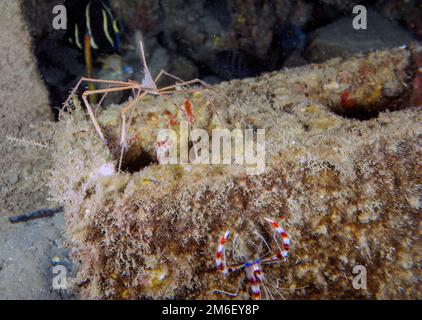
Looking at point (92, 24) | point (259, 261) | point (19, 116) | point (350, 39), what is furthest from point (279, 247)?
point (350, 39)

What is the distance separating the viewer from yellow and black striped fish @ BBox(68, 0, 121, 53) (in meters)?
4.89

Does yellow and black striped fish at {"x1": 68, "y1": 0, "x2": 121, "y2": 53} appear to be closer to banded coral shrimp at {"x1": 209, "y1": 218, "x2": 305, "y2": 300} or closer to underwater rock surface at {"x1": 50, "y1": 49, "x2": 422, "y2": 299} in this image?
underwater rock surface at {"x1": 50, "y1": 49, "x2": 422, "y2": 299}

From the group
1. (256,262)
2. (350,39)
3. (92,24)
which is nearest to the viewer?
(256,262)

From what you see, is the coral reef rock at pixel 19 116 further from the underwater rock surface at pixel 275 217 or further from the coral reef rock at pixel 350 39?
the coral reef rock at pixel 350 39

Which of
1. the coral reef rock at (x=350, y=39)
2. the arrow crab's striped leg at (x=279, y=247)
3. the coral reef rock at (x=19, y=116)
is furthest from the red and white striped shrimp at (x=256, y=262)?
the coral reef rock at (x=350, y=39)

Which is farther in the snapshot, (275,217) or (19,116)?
(19,116)

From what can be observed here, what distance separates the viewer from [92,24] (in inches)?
193

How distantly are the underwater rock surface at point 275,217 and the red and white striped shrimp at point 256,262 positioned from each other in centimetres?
5

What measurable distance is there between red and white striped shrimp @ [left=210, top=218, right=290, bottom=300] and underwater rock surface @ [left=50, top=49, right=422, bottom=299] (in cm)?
5

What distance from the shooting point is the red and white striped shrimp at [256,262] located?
209 cm

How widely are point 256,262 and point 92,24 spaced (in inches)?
187

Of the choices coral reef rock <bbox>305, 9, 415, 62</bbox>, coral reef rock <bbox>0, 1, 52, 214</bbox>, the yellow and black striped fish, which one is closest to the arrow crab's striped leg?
coral reef rock <bbox>0, 1, 52, 214</bbox>

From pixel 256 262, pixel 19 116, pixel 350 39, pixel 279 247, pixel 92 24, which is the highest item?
pixel 350 39

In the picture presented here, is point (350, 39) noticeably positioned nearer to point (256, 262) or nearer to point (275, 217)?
point (275, 217)
